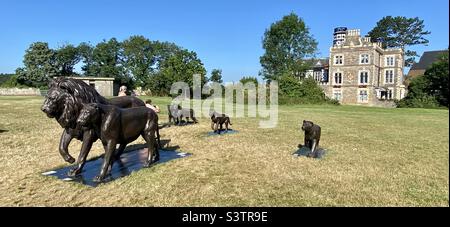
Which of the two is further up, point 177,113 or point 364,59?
Result: point 364,59

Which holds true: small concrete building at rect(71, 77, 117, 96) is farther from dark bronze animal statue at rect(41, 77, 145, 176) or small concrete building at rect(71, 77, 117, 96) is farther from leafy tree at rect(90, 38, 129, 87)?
dark bronze animal statue at rect(41, 77, 145, 176)

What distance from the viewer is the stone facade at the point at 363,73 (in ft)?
164

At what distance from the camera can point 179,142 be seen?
974 cm

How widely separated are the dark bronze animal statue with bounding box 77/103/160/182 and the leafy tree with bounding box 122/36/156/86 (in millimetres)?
61961

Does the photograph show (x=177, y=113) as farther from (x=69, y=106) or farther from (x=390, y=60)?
(x=390, y=60)

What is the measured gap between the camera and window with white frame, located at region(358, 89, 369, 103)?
50416mm

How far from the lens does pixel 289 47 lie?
52594mm

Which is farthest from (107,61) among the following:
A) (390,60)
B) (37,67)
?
(390,60)

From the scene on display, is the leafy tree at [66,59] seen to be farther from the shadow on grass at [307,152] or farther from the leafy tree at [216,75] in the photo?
the shadow on grass at [307,152]

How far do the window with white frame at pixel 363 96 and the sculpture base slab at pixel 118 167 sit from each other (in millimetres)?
48427

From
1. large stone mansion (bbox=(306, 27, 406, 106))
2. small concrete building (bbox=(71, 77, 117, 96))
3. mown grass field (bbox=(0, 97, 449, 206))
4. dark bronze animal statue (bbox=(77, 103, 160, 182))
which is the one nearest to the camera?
mown grass field (bbox=(0, 97, 449, 206))

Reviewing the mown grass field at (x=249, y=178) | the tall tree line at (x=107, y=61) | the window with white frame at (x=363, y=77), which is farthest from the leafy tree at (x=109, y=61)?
the mown grass field at (x=249, y=178)

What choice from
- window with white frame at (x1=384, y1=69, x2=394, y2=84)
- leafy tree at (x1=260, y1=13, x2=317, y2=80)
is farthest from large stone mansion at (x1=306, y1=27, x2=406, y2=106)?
leafy tree at (x1=260, y1=13, x2=317, y2=80)
